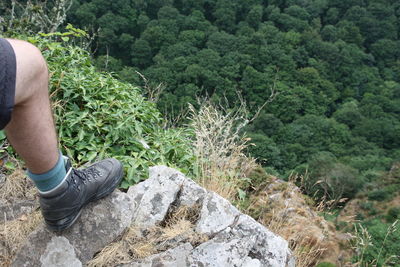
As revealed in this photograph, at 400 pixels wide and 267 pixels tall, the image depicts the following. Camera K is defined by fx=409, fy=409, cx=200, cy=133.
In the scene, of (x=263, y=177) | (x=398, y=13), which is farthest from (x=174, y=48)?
(x=263, y=177)

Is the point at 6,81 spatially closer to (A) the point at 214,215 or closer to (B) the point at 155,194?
(B) the point at 155,194

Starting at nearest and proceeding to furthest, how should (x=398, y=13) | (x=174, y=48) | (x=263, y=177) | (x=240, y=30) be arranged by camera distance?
1. (x=263, y=177)
2. (x=174, y=48)
3. (x=240, y=30)
4. (x=398, y=13)

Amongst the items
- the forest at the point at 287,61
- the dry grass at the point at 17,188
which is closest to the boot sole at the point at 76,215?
the dry grass at the point at 17,188

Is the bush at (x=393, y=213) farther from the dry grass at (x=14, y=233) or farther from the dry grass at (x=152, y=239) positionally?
the dry grass at (x=14, y=233)

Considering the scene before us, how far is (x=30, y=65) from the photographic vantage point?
4.44 feet

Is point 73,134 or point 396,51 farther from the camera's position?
point 396,51

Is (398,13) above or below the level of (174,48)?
above

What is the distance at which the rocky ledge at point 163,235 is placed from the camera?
191 cm

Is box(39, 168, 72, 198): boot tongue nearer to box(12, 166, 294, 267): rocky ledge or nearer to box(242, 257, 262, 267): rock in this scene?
box(12, 166, 294, 267): rocky ledge

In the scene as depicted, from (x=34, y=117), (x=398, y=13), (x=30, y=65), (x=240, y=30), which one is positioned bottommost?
(x=240, y=30)

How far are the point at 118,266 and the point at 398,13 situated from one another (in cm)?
5499

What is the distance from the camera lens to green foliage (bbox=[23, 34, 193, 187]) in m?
2.51

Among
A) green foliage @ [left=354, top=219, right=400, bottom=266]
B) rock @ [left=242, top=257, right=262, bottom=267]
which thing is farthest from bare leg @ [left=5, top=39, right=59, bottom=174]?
green foliage @ [left=354, top=219, right=400, bottom=266]

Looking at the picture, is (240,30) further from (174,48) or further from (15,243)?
(15,243)
